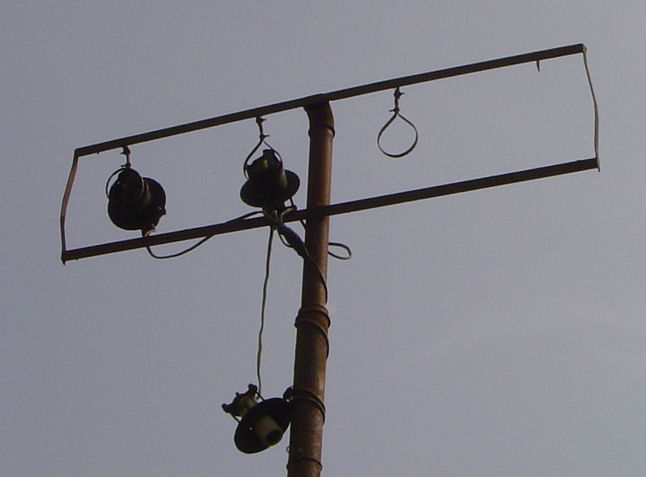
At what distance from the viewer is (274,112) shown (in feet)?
20.0

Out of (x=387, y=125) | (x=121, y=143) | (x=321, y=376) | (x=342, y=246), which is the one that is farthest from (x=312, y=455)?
(x=121, y=143)

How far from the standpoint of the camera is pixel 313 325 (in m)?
5.30

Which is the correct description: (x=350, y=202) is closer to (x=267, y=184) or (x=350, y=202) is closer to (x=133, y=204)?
(x=267, y=184)

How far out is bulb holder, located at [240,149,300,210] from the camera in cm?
586

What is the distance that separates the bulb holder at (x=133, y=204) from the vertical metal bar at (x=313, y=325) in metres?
0.99

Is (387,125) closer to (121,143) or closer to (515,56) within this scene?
(515,56)

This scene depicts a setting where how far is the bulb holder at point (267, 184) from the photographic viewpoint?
5859 mm

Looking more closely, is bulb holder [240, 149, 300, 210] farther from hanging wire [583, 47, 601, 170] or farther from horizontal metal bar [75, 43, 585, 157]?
hanging wire [583, 47, 601, 170]

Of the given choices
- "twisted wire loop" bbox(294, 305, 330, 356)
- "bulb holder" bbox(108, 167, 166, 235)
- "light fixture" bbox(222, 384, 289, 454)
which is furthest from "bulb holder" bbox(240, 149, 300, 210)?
"light fixture" bbox(222, 384, 289, 454)

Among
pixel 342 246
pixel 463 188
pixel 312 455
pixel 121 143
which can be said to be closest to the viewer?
pixel 312 455

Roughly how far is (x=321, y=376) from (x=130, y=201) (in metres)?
1.70

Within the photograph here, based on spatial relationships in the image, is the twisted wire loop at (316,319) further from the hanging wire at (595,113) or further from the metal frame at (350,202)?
the hanging wire at (595,113)

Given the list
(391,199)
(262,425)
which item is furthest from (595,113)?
(262,425)

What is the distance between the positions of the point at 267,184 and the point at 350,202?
0.47 meters
